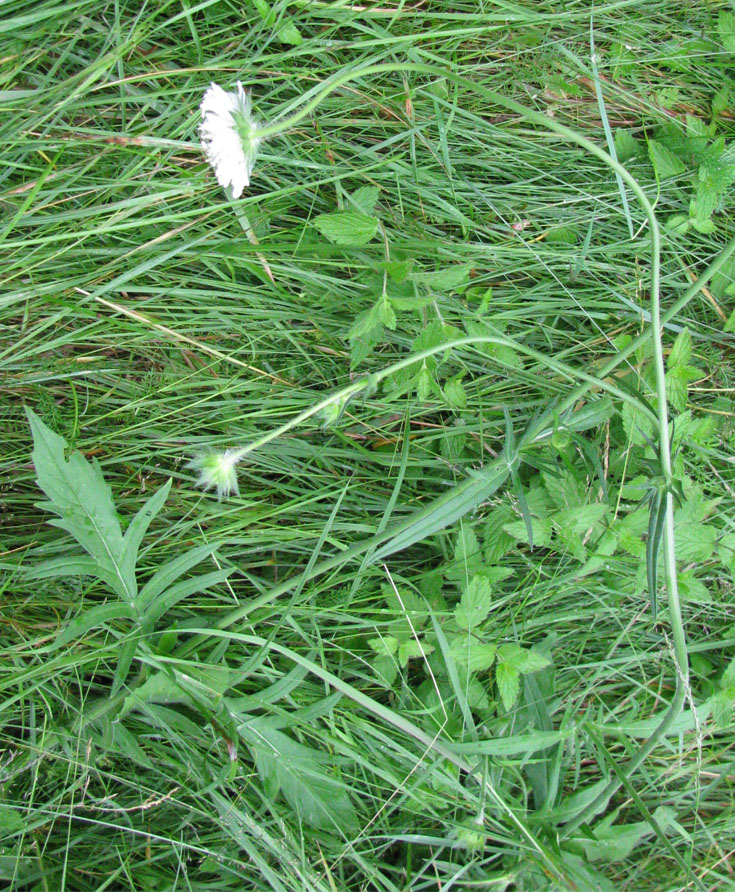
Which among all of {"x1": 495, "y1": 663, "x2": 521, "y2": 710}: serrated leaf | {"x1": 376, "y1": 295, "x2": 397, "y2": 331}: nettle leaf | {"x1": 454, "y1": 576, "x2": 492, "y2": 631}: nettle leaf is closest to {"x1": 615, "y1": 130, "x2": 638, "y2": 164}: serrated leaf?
{"x1": 376, "y1": 295, "x2": 397, "y2": 331}: nettle leaf

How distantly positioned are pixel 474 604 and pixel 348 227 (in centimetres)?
68

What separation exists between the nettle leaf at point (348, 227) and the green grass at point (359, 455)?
0.14ft

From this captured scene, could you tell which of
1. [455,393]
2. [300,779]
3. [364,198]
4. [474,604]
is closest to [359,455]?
[455,393]

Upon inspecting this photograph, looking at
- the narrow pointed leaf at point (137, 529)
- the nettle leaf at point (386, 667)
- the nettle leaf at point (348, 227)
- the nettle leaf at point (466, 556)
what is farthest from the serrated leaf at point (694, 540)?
the narrow pointed leaf at point (137, 529)

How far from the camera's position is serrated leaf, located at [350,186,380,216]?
1.17 metres

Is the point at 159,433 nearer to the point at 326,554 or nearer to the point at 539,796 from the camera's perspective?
the point at 326,554

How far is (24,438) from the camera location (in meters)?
1.17

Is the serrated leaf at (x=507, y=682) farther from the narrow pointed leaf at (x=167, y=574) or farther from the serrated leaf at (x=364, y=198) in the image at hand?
the serrated leaf at (x=364, y=198)

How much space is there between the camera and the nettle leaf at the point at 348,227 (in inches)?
43.7

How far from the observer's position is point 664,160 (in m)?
1.27

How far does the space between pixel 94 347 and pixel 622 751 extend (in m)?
1.27

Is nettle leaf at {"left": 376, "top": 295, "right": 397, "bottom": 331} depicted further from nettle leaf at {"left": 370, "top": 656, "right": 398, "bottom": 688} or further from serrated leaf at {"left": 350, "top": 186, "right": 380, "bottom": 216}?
nettle leaf at {"left": 370, "top": 656, "right": 398, "bottom": 688}

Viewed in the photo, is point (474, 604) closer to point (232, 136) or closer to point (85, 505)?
point (85, 505)

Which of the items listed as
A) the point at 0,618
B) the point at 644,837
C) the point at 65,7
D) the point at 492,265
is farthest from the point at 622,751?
the point at 65,7
